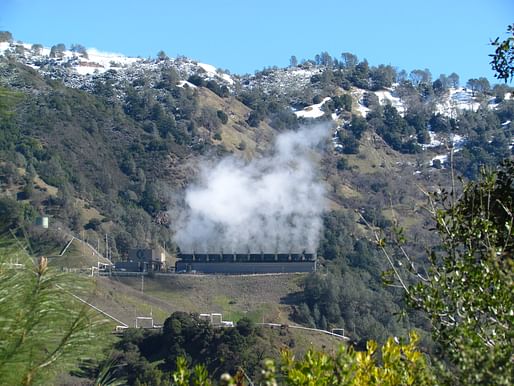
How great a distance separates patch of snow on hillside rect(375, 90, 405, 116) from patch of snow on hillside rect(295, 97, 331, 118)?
33.1 ft

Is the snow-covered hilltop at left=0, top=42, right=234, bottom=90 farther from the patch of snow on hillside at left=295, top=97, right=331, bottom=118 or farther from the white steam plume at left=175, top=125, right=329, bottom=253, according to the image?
the white steam plume at left=175, top=125, right=329, bottom=253

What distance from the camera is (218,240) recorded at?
9556 centimetres

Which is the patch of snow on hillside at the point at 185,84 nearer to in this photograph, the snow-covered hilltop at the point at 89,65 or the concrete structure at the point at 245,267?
the snow-covered hilltop at the point at 89,65

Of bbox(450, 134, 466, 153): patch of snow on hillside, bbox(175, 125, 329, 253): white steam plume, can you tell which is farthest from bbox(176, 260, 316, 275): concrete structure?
bbox(450, 134, 466, 153): patch of snow on hillside

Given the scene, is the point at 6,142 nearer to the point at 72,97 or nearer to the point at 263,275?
the point at 72,97

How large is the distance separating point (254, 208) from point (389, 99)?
214ft

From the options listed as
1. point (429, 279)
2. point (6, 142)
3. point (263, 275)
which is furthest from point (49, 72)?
point (429, 279)

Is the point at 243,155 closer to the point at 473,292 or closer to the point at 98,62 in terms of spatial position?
the point at 98,62

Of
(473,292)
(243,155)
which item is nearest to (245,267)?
(243,155)

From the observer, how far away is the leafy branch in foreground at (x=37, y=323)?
5906mm

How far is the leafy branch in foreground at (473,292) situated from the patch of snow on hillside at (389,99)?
15161 cm

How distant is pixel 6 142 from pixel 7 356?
100154 millimetres

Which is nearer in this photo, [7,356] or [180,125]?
[7,356]

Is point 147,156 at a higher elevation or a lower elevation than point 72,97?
lower
